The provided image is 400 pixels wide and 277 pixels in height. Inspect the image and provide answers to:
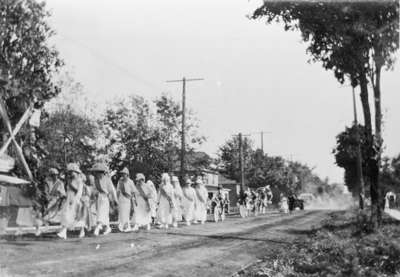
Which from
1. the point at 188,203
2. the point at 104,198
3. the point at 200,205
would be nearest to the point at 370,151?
the point at 104,198

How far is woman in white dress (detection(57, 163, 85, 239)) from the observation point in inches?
615

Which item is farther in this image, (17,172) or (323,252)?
(17,172)

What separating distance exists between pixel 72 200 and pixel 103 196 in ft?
5.21

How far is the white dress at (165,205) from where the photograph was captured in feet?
70.7

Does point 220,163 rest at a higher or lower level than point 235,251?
higher

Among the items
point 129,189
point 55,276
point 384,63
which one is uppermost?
point 384,63

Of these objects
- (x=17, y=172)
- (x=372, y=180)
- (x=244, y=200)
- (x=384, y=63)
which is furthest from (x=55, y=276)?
(x=244, y=200)

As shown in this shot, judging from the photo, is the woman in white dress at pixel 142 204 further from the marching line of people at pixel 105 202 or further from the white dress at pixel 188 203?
the white dress at pixel 188 203

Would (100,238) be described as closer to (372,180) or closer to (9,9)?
(372,180)

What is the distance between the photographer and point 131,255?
36.7ft

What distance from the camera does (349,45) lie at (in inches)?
703

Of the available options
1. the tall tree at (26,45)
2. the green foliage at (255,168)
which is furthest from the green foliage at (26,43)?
the green foliage at (255,168)

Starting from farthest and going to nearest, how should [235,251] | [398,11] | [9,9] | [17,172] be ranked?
[9,9]
[398,11]
[17,172]
[235,251]

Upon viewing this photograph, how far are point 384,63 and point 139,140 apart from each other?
2576 cm
